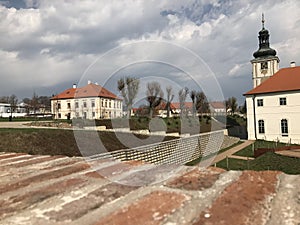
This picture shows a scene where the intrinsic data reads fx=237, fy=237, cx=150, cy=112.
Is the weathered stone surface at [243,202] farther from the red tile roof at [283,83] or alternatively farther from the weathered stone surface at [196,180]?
the red tile roof at [283,83]

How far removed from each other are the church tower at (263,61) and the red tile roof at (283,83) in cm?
614

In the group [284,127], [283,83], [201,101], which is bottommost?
[284,127]

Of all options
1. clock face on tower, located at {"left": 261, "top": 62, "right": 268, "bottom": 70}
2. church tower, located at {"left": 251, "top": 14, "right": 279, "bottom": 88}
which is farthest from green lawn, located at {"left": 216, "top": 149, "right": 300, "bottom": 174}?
clock face on tower, located at {"left": 261, "top": 62, "right": 268, "bottom": 70}

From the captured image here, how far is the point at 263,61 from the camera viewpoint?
41562 millimetres

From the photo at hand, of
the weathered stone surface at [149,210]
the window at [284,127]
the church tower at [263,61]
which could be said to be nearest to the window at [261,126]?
the window at [284,127]

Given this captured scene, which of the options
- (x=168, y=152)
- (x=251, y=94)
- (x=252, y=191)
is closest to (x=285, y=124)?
(x=251, y=94)

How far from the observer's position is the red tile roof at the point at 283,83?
100ft

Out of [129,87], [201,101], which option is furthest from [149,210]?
[201,101]

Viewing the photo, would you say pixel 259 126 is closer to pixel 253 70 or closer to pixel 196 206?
pixel 253 70

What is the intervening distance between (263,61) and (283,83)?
36.2ft

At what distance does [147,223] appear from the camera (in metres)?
1.27

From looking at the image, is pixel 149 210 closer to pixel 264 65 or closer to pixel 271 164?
pixel 271 164

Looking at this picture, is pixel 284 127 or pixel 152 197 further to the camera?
pixel 284 127

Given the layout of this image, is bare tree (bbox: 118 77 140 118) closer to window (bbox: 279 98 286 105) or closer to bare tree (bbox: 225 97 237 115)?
window (bbox: 279 98 286 105)
